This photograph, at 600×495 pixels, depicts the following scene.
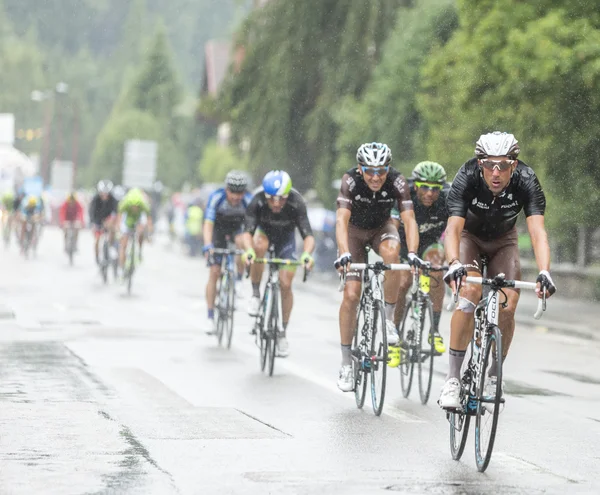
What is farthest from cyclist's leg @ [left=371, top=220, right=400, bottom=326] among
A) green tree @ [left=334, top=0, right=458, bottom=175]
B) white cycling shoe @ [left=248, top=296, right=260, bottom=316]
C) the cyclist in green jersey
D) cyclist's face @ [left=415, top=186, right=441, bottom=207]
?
green tree @ [left=334, top=0, right=458, bottom=175]

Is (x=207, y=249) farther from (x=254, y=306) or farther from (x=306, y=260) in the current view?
(x=306, y=260)

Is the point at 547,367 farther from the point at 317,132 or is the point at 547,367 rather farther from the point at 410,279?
the point at 317,132

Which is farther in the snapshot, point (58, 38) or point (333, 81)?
point (58, 38)

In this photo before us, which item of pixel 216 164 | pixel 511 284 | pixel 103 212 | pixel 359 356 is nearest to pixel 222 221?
pixel 359 356

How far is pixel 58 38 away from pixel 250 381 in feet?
448

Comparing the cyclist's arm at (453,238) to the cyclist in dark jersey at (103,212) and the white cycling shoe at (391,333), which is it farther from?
the cyclist in dark jersey at (103,212)

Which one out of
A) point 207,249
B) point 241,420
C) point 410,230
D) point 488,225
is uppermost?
Answer: point 488,225

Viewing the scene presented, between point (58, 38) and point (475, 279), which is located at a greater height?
point (58, 38)

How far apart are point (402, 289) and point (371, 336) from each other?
194 centimetres

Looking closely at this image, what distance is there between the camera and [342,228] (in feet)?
35.1

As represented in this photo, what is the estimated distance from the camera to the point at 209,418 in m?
9.85

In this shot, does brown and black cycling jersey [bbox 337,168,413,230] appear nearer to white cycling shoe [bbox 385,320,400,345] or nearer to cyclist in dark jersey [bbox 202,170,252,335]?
white cycling shoe [bbox 385,320,400,345]

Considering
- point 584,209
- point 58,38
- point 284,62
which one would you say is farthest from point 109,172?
point 584,209

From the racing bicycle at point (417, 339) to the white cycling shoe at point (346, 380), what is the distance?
603mm
